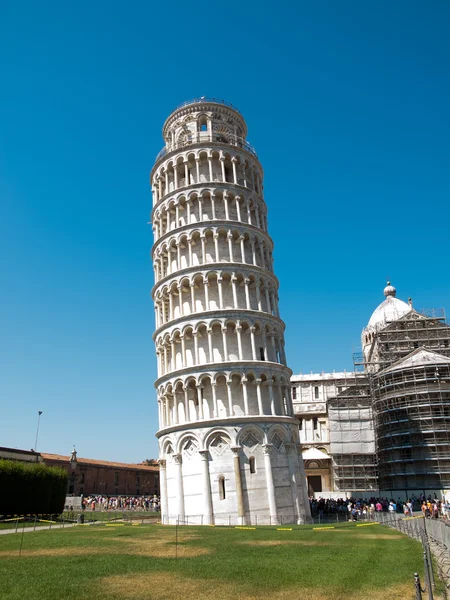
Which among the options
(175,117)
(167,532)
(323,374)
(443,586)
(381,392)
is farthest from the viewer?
(323,374)

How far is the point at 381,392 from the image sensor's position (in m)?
57.3

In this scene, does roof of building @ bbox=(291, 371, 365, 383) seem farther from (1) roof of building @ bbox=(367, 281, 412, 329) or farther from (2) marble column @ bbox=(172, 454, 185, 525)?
(2) marble column @ bbox=(172, 454, 185, 525)

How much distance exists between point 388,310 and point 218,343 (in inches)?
2008

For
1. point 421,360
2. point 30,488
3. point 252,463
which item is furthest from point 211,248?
point 421,360

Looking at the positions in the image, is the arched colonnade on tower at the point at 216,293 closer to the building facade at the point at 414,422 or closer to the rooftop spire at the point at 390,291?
the building facade at the point at 414,422

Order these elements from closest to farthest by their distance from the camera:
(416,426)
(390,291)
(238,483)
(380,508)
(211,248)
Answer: (238,483), (380,508), (211,248), (416,426), (390,291)

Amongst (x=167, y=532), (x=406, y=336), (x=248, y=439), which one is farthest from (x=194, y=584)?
(x=406, y=336)

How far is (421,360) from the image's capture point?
53750 millimetres

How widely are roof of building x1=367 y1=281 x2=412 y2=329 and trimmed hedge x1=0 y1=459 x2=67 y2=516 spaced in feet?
182

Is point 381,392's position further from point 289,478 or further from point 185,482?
point 185,482

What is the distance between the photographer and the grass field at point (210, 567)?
13.1 m

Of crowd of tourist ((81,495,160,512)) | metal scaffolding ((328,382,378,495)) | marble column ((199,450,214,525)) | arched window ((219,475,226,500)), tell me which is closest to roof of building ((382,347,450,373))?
metal scaffolding ((328,382,378,495))

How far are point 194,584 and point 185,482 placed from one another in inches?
967

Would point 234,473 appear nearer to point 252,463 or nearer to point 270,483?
point 252,463
